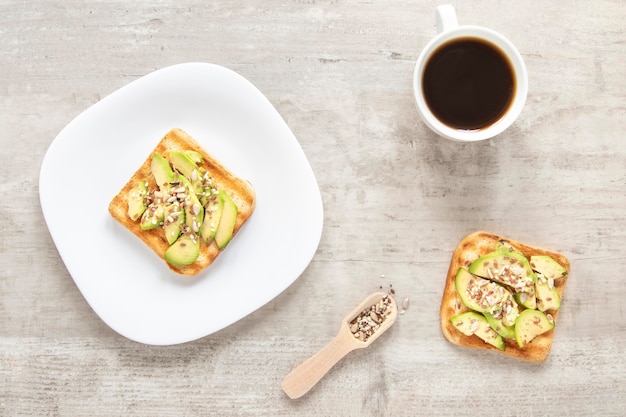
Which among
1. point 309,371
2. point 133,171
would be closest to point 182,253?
point 133,171

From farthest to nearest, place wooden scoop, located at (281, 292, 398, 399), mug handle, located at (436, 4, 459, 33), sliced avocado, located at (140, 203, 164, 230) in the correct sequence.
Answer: wooden scoop, located at (281, 292, 398, 399), sliced avocado, located at (140, 203, 164, 230), mug handle, located at (436, 4, 459, 33)

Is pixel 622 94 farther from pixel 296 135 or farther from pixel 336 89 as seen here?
pixel 296 135

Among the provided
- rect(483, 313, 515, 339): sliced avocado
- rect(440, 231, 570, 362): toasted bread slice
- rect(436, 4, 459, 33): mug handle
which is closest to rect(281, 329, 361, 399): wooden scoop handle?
rect(440, 231, 570, 362): toasted bread slice

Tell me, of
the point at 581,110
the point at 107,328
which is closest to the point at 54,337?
the point at 107,328

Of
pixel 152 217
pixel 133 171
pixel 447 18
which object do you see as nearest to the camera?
pixel 447 18

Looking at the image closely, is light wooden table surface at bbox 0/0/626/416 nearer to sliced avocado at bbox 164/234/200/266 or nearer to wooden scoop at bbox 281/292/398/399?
wooden scoop at bbox 281/292/398/399

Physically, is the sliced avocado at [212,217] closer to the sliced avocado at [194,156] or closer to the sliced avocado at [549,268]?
the sliced avocado at [194,156]

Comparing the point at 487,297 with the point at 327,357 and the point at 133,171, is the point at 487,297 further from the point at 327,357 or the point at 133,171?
the point at 133,171
